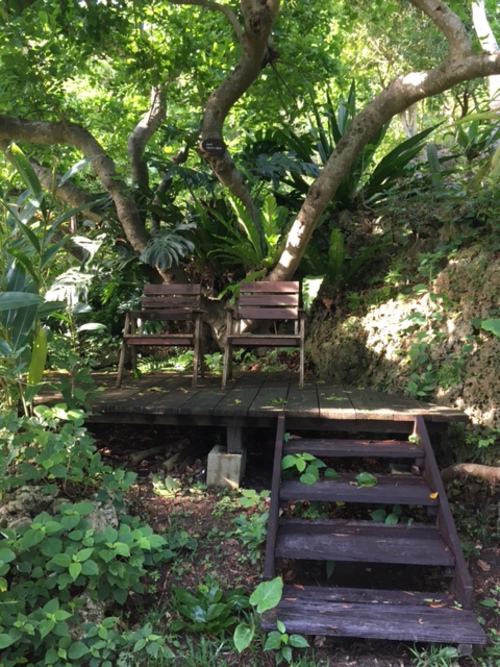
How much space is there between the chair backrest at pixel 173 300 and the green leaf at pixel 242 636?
314 cm

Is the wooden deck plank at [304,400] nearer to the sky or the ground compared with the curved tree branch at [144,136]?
nearer to the ground

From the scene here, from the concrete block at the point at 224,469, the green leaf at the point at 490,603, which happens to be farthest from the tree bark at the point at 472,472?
the concrete block at the point at 224,469

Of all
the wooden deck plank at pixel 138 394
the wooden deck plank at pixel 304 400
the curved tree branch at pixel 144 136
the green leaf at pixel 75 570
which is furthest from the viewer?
the curved tree branch at pixel 144 136

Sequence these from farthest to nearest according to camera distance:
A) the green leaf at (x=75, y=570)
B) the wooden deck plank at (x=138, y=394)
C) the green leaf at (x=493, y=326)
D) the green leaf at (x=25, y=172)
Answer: the wooden deck plank at (x=138, y=394) → the green leaf at (x=493, y=326) → the green leaf at (x=25, y=172) → the green leaf at (x=75, y=570)

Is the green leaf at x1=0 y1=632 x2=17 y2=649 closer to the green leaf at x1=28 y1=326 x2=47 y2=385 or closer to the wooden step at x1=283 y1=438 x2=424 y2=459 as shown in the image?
the green leaf at x1=28 y1=326 x2=47 y2=385

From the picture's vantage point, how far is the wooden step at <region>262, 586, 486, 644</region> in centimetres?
214

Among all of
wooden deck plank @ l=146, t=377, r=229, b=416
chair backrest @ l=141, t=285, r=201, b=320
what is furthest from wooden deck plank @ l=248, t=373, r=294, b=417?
chair backrest @ l=141, t=285, r=201, b=320

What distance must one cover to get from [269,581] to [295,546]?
325 millimetres

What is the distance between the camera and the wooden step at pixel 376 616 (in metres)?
2.14

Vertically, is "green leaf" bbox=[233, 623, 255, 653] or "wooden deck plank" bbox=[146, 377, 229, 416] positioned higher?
"wooden deck plank" bbox=[146, 377, 229, 416]

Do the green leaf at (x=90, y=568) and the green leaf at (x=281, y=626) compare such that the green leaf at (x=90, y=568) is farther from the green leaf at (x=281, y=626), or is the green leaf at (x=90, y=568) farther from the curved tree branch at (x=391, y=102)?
the curved tree branch at (x=391, y=102)

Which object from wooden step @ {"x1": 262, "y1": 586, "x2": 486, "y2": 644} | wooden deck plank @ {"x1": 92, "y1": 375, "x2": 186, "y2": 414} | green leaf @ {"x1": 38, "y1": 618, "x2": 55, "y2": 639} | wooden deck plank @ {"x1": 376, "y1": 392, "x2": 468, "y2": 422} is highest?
wooden deck plank @ {"x1": 376, "y1": 392, "x2": 468, "y2": 422}

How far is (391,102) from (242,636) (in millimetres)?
3725

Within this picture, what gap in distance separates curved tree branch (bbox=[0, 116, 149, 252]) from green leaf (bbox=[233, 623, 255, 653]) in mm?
4084
